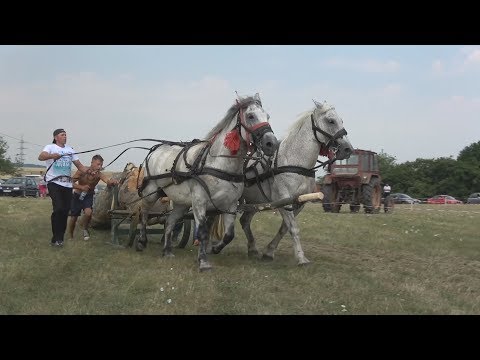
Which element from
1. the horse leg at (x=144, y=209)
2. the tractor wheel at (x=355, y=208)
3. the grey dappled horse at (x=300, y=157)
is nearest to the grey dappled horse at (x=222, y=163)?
the grey dappled horse at (x=300, y=157)

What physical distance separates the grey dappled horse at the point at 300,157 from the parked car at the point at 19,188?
31.4 m

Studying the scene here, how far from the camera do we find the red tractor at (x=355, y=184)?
21.9 m

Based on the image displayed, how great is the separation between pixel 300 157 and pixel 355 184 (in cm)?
1465

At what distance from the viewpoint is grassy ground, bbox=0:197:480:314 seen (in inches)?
214

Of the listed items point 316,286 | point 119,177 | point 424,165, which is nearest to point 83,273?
point 316,286

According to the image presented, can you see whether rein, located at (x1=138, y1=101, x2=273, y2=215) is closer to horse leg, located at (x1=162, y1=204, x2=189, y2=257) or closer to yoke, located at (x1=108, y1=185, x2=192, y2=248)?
horse leg, located at (x1=162, y1=204, x2=189, y2=257)

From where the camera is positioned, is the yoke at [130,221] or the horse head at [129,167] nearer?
the yoke at [130,221]

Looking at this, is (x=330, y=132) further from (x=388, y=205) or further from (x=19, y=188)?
(x=19, y=188)

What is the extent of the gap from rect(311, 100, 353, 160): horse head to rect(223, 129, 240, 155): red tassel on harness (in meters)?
1.40

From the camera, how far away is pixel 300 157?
8172 mm

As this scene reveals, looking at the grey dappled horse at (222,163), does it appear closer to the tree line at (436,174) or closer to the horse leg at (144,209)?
the horse leg at (144,209)

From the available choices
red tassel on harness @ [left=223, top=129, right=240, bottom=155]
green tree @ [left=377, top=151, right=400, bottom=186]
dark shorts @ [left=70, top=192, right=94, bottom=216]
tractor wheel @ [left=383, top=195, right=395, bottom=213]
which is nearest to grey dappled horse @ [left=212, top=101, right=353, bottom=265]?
red tassel on harness @ [left=223, top=129, right=240, bottom=155]

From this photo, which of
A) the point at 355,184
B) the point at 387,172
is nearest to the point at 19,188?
the point at 355,184

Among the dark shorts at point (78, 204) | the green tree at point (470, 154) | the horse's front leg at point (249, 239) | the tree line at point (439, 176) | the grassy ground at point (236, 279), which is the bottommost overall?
the grassy ground at point (236, 279)
